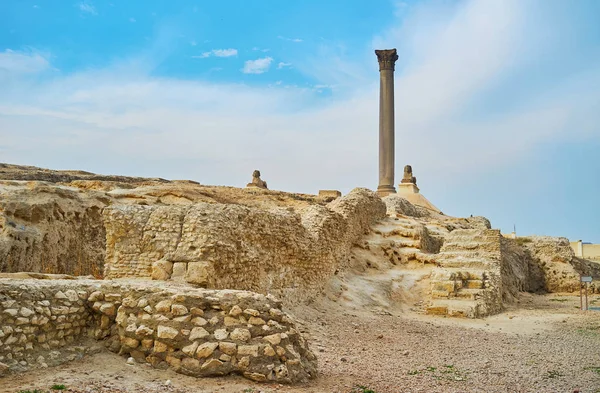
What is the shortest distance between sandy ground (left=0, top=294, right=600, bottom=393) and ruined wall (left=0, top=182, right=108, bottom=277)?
6609 mm

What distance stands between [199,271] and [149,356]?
332 cm

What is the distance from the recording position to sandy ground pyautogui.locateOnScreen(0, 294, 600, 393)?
5.88 metres

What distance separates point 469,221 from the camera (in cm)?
2727

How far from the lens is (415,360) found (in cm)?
877

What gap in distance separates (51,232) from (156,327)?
10.3 metres

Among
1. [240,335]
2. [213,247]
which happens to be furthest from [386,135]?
[240,335]

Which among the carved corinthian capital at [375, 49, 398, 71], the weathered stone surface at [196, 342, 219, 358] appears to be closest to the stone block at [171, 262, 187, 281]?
the weathered stone surface at [196, 342, 219, 358]

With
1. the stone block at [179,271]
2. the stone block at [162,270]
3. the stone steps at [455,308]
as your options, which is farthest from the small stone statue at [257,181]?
the stone block at [179,271]

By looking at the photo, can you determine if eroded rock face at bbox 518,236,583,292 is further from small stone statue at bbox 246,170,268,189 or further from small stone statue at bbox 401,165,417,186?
small stone statue at bbox 246,170,268,189

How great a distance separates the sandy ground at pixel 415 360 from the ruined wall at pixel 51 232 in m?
6.61

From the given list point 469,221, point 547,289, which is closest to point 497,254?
point 547,289

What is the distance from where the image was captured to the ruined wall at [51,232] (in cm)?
1405

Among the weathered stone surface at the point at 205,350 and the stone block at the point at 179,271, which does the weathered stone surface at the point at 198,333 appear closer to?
the weathered stone surface at the point at 205,350

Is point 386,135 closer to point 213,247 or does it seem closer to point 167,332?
point 213,247
